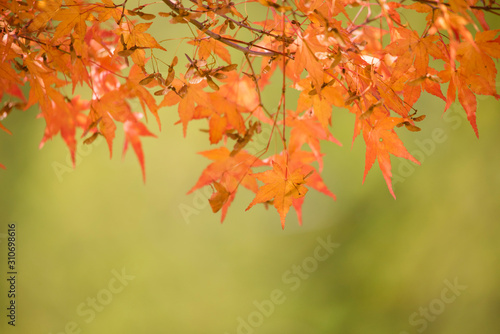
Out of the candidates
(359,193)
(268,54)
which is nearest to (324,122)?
(268,54)

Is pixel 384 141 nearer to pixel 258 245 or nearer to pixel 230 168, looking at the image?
pixel 230 168

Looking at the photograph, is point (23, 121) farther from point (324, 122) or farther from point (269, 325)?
point (324, 122)

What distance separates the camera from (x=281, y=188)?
806mm

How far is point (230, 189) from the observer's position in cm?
91

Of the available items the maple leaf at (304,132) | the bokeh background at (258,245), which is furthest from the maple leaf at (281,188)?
the bokeh background at (258,245)

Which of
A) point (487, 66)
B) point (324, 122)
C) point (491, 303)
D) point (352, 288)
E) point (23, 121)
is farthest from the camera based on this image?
point (23, 121)

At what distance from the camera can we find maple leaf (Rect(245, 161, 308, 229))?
0.79m

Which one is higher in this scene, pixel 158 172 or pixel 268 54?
pixel 268 54

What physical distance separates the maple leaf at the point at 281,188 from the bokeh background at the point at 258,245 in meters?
1.50

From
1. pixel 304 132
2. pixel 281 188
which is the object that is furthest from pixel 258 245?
pixel 281 188

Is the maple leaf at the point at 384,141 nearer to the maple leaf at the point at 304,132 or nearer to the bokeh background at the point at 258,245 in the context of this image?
the maple leaf at the point at 304,132

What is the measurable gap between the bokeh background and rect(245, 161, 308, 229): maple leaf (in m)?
1.50

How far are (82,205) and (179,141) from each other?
0.65 meters

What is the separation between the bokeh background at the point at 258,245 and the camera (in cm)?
219
